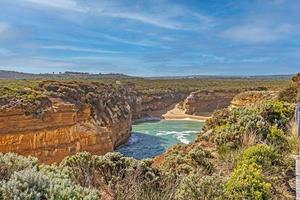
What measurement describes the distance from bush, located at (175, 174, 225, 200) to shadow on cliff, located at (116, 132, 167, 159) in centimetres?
2618

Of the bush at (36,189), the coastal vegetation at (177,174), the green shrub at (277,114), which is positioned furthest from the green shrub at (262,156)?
the green shrub at (277,114)

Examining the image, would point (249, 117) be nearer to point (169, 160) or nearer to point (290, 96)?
point (169, 160)

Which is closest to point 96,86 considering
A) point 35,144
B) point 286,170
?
point 35,144

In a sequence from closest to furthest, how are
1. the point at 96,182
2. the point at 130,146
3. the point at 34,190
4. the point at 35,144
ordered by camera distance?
the point at 34,190, the point at 96,182, the point at 35,144, the point at 130,146

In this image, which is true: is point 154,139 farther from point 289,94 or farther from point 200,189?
point 200,189

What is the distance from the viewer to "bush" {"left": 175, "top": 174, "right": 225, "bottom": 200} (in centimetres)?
570

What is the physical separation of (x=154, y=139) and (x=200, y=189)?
36298 mm

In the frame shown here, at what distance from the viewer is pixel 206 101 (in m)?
67.8

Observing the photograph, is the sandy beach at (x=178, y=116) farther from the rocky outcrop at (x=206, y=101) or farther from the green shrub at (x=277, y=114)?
the green shrub at (x=277, y=114)

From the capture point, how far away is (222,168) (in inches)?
332

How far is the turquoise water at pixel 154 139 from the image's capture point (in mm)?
34594

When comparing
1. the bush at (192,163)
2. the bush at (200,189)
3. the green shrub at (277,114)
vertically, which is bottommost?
the bush at (192,163)

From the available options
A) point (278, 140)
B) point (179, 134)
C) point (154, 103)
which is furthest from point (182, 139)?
point (278, 140)

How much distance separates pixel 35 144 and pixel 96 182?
61.4 ft
